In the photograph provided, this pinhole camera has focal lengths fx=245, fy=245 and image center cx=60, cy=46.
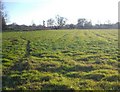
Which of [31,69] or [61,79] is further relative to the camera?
[31,69]

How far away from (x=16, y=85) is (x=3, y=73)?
100 inches

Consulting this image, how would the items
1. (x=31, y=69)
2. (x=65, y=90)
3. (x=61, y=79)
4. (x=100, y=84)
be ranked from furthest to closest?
(x=31, y=69) → (x=61, y=79) → (x=100, y=84) → (x=65, y=90)

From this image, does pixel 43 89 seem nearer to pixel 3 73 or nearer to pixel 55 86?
pixel 55 86

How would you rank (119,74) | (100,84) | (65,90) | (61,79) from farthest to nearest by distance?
(119,74), (61,79), (100,84), (65,90)

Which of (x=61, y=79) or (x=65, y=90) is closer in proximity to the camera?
(x=65, y=90)

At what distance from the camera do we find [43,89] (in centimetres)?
929

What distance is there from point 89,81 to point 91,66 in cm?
344

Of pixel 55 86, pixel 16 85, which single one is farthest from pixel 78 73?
pixel 16 85


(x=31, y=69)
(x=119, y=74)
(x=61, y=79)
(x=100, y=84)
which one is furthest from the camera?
(x=31, y=69)

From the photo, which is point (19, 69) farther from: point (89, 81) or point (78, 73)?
point (89, 81)

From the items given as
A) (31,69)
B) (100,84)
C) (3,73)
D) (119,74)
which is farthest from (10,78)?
(119,74)

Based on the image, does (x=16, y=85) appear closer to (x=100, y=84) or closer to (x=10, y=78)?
(x=10, y=78)

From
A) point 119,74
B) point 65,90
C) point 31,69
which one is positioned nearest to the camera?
point 65,90

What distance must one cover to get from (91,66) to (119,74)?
2.35 m
